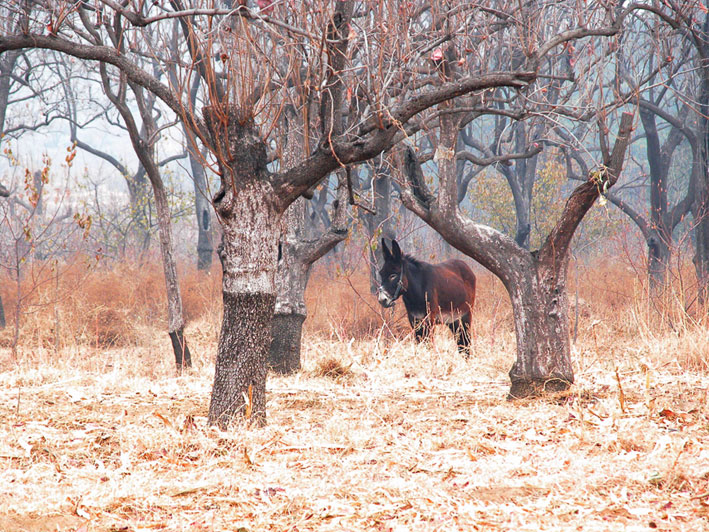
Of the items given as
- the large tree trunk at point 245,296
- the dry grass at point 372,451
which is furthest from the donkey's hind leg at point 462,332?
the large tree trunk at point 245,296

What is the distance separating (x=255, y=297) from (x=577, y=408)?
267cm

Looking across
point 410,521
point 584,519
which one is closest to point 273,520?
point 410,521

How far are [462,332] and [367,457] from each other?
549cm

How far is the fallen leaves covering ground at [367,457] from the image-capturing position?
132 inches

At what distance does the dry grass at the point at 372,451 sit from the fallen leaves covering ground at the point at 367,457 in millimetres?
13

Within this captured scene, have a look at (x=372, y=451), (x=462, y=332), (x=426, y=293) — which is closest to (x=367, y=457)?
(x=372, y=451)

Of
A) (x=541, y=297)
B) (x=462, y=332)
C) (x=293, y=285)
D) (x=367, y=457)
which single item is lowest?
(x=367, y=457)

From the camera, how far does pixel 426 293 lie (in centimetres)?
888

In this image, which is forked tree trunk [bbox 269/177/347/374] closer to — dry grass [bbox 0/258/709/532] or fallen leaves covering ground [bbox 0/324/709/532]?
dry grass [bbox 0/258/709/532]

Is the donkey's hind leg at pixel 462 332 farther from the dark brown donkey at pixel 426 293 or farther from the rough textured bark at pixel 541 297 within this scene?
the rough textured bark at pixel 541 297

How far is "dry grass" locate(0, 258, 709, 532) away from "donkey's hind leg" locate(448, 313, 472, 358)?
995mm

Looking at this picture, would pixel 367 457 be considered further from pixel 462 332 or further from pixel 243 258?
pixel 462 332

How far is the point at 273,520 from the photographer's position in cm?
332

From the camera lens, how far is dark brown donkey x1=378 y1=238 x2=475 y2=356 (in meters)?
8.55
